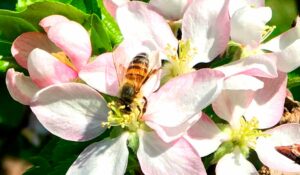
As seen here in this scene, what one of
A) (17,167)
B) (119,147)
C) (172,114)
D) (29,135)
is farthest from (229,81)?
(17,167)

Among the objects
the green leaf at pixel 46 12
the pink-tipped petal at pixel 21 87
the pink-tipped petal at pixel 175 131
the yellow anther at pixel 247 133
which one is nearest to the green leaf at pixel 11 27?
the green leaf at pixel 46 12

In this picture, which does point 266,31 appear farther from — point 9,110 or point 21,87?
point 9,110

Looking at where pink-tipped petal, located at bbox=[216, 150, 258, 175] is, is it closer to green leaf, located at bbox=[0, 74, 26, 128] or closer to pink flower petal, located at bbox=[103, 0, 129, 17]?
pink flower petal, located at bbox=[103, 0, 129, 17]

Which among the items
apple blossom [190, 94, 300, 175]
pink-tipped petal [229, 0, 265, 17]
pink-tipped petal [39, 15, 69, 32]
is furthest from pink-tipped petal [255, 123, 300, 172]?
pink-tipped petal [39, 15, 69, 32]

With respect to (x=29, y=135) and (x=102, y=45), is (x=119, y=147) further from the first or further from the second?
(x=29, y=135)

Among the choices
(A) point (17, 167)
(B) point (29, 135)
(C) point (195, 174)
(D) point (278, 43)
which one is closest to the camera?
(C) point (195, 174)
